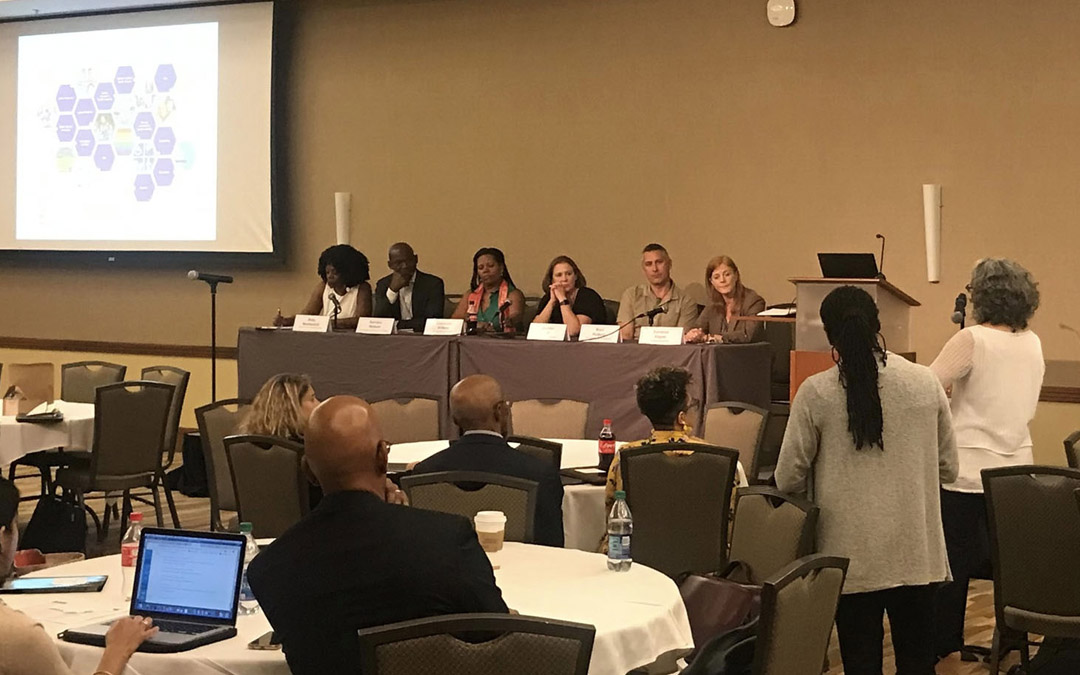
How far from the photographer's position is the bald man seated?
249cm

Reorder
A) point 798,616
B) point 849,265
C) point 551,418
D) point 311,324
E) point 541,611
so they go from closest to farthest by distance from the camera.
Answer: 1. point 798,616
2. point 541,611
3. point 551,418
4. point 849,265
5. point 311,324

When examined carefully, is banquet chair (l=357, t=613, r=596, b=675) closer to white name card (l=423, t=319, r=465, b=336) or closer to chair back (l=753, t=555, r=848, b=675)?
chair back (l=753, t=555, r=848, b=675)

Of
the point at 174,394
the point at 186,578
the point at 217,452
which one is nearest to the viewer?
the point at 186,578

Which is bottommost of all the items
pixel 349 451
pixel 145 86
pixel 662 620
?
pixel 662 620

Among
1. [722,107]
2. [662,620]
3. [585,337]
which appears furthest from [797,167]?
[662,620]

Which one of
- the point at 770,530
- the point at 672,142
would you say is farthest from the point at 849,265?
the point at 770,530

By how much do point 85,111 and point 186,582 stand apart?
9506 millimetres

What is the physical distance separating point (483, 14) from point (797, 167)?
2.76 m

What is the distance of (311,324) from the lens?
874 centimetres

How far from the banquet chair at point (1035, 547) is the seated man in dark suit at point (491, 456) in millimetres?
1343

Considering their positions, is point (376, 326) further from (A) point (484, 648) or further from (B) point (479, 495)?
(A) point (484, 648)

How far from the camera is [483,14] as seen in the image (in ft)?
33.7

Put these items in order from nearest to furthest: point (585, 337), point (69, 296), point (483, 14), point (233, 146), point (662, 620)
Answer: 1. point (662, 620)
2. point (585, 337)
3. point (483, 14)
4. point (233, 146)
5. point (69, 296)

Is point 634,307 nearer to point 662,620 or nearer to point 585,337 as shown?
point 585,337
